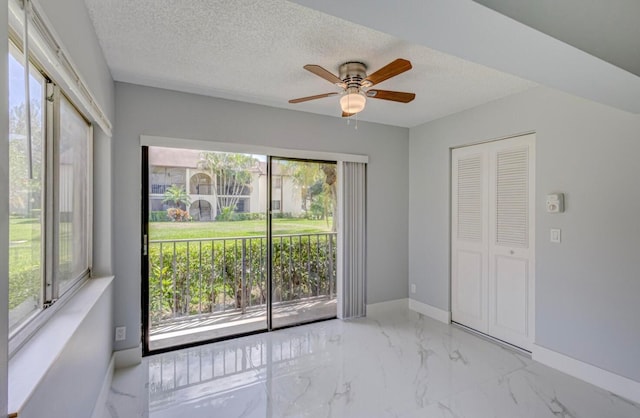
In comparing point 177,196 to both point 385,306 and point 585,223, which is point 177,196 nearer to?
point 385,306

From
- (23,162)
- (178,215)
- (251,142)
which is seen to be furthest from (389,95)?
(178,215)

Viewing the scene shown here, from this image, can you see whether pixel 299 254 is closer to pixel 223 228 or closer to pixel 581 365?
pixel 223 228

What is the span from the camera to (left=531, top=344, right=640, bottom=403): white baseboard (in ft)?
7.45

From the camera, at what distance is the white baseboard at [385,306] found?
3984 mm

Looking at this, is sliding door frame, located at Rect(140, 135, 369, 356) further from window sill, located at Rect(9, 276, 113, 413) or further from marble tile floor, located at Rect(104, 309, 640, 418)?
window sill, located at Rect(9, 276, 113, 413)

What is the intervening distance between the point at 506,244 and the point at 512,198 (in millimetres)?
463

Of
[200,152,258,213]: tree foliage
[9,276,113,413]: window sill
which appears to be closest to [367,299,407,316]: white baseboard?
[200,152,258,213]: tree foliage

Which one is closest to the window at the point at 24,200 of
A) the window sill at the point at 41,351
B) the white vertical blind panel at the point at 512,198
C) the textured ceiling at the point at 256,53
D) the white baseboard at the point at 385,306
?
the window sill at the point at 41,351

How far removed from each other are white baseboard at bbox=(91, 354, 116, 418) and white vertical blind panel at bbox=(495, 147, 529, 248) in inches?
141

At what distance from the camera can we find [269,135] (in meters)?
3.36

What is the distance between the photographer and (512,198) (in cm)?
310

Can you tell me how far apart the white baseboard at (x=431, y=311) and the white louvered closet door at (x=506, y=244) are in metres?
0.19

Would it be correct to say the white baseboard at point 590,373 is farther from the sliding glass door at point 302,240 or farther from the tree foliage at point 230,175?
the tree foliage at point 230,175

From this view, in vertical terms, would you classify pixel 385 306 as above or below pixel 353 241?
below
